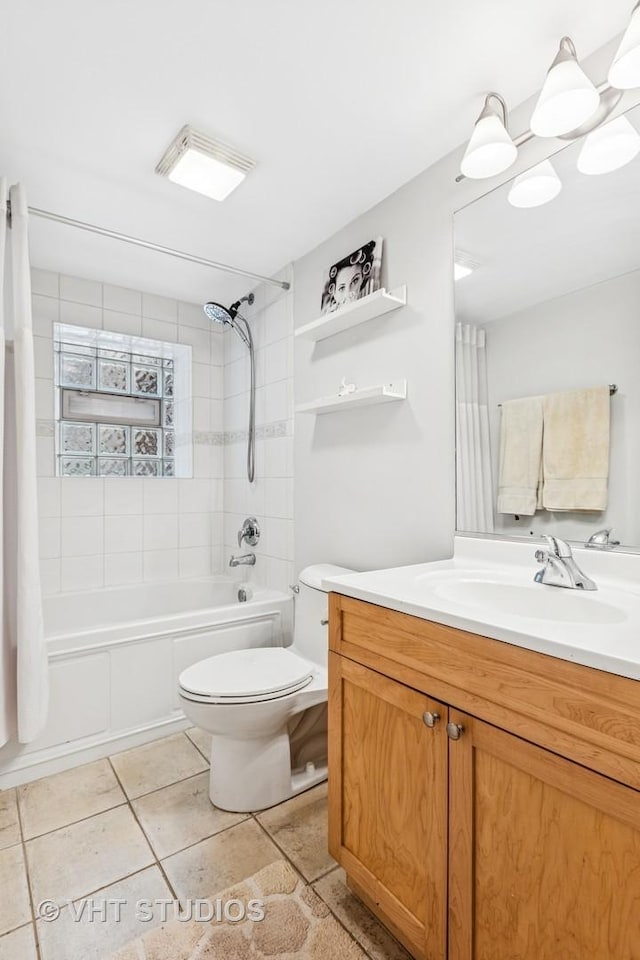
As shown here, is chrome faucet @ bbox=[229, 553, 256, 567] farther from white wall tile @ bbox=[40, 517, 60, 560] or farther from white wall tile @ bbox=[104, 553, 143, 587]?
→ white wall tile @ bbox=[40, 517, 60, 560]

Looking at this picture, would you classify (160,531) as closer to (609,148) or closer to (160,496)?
(160,496)

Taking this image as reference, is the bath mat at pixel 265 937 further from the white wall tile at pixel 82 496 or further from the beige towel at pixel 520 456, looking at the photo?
the white wall tile at pixel 82 496

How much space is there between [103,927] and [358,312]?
2.04 meters

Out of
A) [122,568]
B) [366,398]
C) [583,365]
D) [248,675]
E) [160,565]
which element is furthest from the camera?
[160,565]

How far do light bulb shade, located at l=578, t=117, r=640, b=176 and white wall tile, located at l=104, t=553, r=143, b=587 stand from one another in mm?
2753

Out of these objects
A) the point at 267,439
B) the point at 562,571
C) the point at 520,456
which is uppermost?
the point at 267,439

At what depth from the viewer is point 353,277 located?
203cm

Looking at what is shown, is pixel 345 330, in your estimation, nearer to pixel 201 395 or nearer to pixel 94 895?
pixel 201 395

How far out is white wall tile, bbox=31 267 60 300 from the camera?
101 inches

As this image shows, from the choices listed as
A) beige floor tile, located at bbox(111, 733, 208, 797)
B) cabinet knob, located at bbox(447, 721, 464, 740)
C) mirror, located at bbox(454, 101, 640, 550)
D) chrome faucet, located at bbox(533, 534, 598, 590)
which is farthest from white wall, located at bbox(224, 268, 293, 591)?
cabinet knob, located at bbox(447, 721, 464, 740)

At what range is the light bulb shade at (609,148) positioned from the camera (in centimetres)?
122

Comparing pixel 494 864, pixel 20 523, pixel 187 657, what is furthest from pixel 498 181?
pixel 187 657

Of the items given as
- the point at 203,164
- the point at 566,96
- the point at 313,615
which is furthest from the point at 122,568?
the point at 566,96

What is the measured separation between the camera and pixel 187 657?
2195 millimetres
